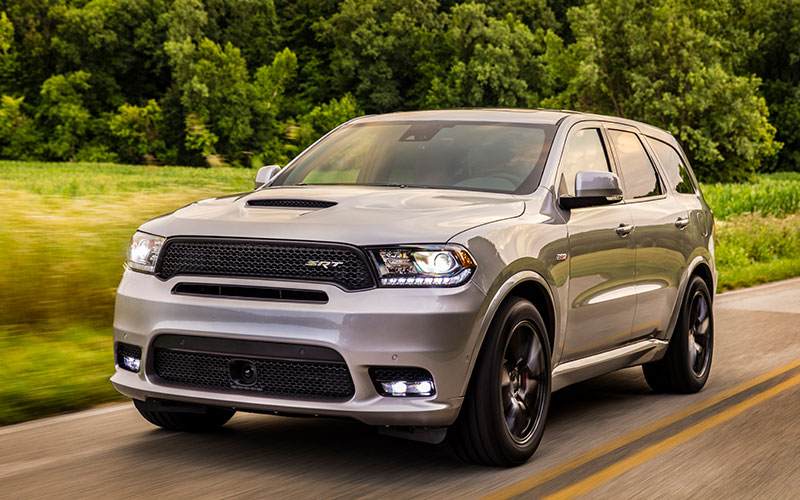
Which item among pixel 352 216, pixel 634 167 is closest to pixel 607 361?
pixel 634 167

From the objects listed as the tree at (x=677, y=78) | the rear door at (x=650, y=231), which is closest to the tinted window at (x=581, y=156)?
the rear door at (x=650, y=231)

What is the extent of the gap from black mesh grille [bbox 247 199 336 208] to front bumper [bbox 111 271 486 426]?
0.61 m

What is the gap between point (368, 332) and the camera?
482cm

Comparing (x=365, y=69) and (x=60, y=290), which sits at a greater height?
(x=60, y=290)

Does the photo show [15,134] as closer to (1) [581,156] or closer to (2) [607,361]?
(1) [581,156]

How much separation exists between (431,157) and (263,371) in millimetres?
2019

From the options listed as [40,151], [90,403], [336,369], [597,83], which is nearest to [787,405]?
[336,369]

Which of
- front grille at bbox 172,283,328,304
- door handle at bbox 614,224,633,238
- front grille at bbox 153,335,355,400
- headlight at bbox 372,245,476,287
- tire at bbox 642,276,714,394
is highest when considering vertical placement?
headlight at bbox 372,245,476,287

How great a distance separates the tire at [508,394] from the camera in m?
5.15

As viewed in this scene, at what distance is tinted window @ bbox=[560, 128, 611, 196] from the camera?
20.8ft

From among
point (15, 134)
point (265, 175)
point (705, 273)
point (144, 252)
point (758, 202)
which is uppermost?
point (265, 175)

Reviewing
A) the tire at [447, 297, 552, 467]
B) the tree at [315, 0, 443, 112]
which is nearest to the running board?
the tire at [447, 297, 552, 467]

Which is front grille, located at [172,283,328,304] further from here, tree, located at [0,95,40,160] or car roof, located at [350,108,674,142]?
tree, located at [0,95,40,160]

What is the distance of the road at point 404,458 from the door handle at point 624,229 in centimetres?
114
